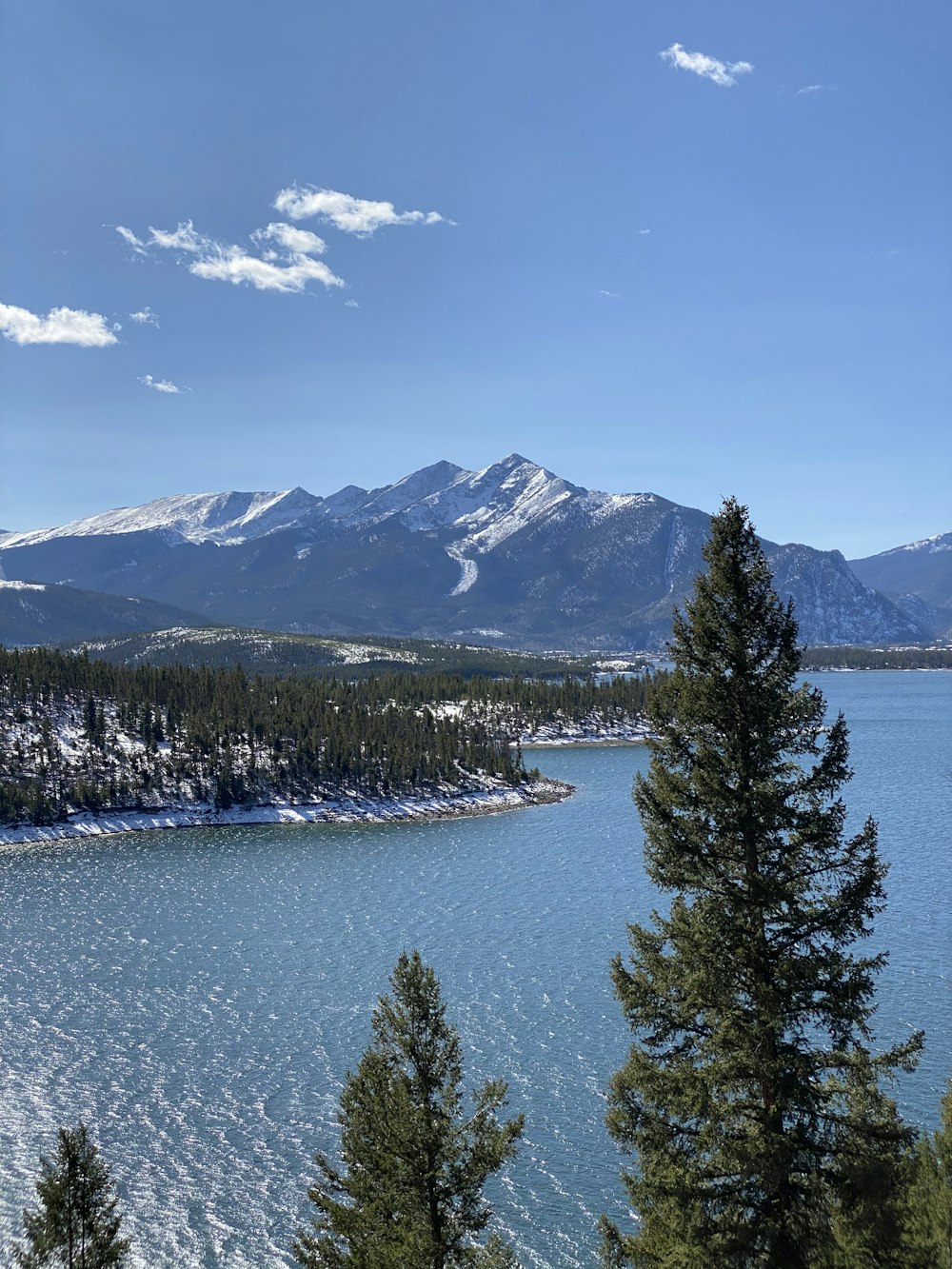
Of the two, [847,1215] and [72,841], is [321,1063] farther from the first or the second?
[72,841]

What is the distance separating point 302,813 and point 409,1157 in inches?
5473

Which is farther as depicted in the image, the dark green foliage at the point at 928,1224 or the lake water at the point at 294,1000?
the lake water at the point at 294,1000

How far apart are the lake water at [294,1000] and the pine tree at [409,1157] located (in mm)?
17415

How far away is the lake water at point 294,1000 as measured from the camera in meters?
44.3

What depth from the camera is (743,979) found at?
2095 cm

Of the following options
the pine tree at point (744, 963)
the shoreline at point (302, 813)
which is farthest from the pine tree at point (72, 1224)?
the shoreline at point (302, 813)

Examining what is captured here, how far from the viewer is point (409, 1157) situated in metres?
23.9

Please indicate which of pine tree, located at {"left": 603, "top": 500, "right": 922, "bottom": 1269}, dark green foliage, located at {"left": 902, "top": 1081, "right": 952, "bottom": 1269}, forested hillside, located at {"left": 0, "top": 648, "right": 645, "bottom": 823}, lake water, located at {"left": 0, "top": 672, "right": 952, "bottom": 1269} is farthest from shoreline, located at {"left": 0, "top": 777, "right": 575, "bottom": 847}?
dark green foliage, located at {"left": 902, "top": 1081, "right": 952, "bottom": 1269}

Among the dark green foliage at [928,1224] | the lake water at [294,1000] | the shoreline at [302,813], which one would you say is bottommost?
the shoreline at [302,813]

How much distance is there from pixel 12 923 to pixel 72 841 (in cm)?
4779

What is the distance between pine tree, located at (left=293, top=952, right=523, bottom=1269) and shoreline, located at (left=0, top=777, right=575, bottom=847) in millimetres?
129831

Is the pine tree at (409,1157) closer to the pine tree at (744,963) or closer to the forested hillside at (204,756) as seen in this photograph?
the pine tree at (744,963)

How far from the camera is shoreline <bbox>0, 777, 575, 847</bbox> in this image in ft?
474

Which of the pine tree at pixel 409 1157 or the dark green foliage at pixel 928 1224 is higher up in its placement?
the dark green foliage at pixel 928 1224
